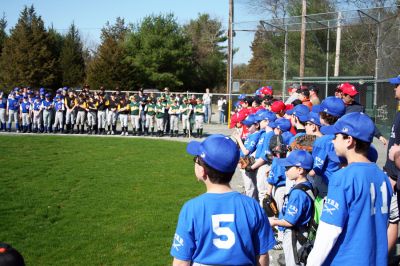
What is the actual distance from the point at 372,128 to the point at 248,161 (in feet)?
14.8

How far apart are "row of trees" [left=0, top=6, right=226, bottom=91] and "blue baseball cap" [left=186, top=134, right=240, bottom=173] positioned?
43039 mm

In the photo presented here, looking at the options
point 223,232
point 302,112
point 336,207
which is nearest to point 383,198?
point 336,207

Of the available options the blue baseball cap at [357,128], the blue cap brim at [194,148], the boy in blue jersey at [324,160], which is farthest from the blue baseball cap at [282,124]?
the blue cap brim at [194,148]

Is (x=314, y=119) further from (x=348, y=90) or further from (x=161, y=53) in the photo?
(x=161, y=53)

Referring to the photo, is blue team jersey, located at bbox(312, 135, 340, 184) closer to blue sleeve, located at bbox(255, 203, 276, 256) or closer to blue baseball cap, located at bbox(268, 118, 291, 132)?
blue baseball cap, located at bbox(268, 118, 291, 132)

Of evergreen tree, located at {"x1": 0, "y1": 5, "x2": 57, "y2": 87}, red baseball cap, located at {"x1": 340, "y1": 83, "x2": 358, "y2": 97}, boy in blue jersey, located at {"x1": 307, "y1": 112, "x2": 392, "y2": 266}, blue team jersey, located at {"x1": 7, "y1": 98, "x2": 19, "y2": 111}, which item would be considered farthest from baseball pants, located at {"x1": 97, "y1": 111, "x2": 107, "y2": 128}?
evergreen tree, located at {"x1": 0, "y1": 5, "x2": 57, "y2": 87}

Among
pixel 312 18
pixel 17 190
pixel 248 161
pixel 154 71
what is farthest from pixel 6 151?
pixel 154 71

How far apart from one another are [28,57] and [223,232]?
44.8 meters

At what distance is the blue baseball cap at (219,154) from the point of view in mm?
2873

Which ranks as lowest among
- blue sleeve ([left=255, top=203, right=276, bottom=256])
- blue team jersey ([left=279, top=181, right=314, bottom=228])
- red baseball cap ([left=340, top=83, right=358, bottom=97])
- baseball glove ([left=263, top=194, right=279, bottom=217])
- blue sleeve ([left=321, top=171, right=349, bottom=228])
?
baseball glove ([left=263, top=194, right=279, bottom=217])

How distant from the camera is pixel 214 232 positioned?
2746mm

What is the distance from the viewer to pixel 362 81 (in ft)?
61.9

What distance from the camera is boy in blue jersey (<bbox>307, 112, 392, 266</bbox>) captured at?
9.62 ft

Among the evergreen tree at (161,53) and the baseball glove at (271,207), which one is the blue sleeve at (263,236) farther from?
the evergreen tree at (161,53)
